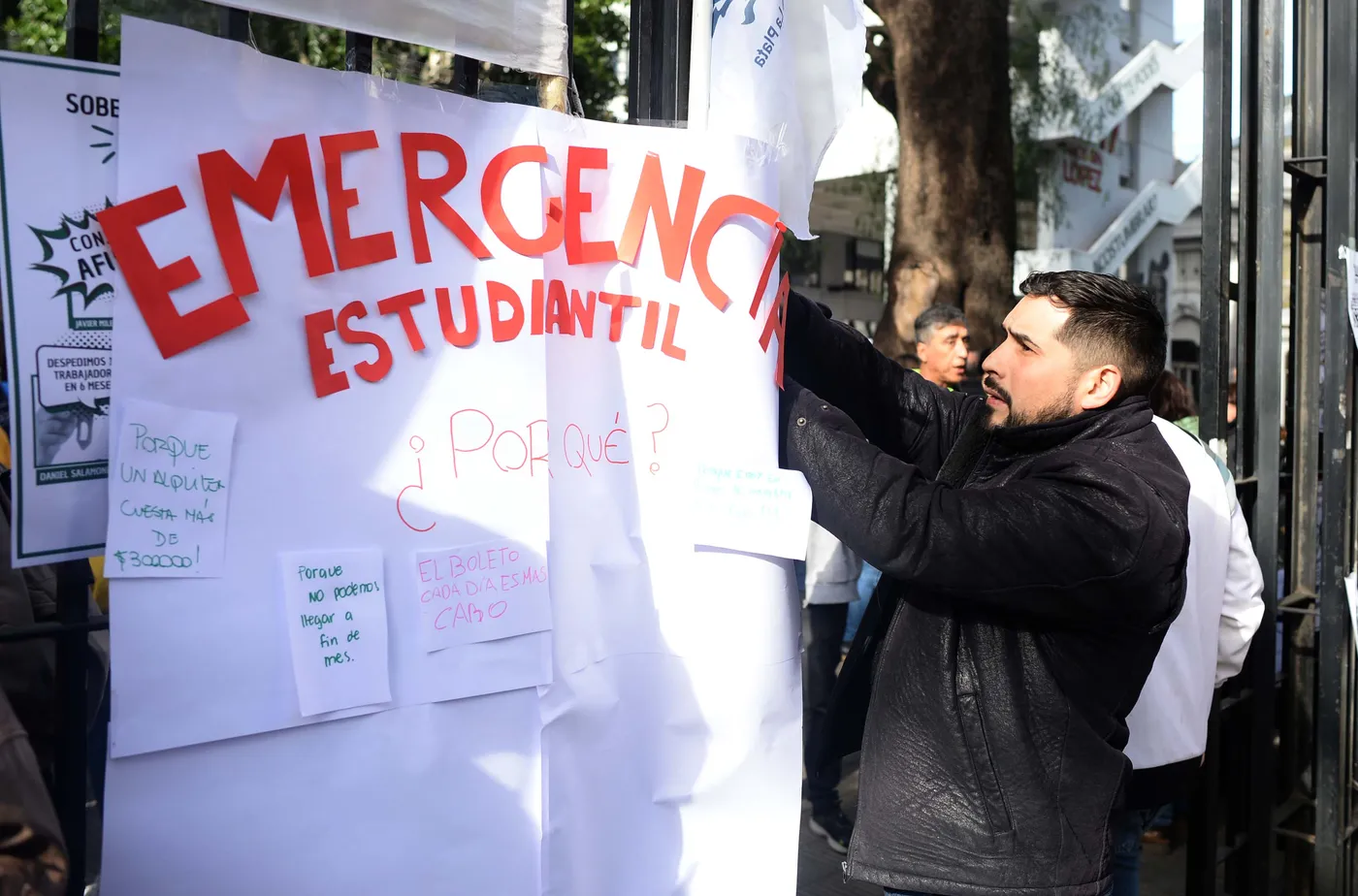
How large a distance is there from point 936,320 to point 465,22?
128 inches

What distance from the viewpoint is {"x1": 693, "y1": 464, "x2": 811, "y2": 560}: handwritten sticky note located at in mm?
1753

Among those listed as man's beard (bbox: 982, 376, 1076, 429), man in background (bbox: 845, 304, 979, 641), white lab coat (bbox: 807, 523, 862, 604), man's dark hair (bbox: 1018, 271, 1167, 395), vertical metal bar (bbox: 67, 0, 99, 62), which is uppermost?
vertical metal bar (bbox: 67, 0, 99, 62)

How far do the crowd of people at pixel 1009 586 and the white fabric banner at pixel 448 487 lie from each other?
7.5 inches

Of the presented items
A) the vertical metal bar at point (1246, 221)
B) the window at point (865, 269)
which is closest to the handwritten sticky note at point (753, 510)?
the vertical metal bar at point (1246, 221)

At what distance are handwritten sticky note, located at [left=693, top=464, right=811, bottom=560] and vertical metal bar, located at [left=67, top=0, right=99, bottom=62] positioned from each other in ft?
3.18

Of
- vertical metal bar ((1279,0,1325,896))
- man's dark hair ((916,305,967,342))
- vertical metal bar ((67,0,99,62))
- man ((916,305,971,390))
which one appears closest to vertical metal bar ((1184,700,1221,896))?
vertical metal bar ((1279,0,1325,896))

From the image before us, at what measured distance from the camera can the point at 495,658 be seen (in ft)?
5.11

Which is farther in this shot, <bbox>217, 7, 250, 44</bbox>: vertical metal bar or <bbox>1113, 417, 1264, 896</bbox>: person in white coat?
<bbox>1113, 417, 1264, 896</bbox>: person in white coat

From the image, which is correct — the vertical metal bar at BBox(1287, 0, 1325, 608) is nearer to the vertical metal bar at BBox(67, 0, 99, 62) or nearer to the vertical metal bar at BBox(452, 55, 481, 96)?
the vertical metal bar at BBox(452, 55, 481, 96)

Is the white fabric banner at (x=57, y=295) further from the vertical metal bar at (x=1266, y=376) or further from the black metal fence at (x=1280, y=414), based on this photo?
the vertical metal bar at (x=1266, y=376)

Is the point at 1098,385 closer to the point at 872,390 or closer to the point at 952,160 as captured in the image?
the point at 872,390

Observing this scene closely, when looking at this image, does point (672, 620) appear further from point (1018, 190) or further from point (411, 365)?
point (1018, 190)

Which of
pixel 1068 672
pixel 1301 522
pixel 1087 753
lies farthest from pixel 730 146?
pixel 1301 522

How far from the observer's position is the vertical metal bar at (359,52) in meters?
1.53
